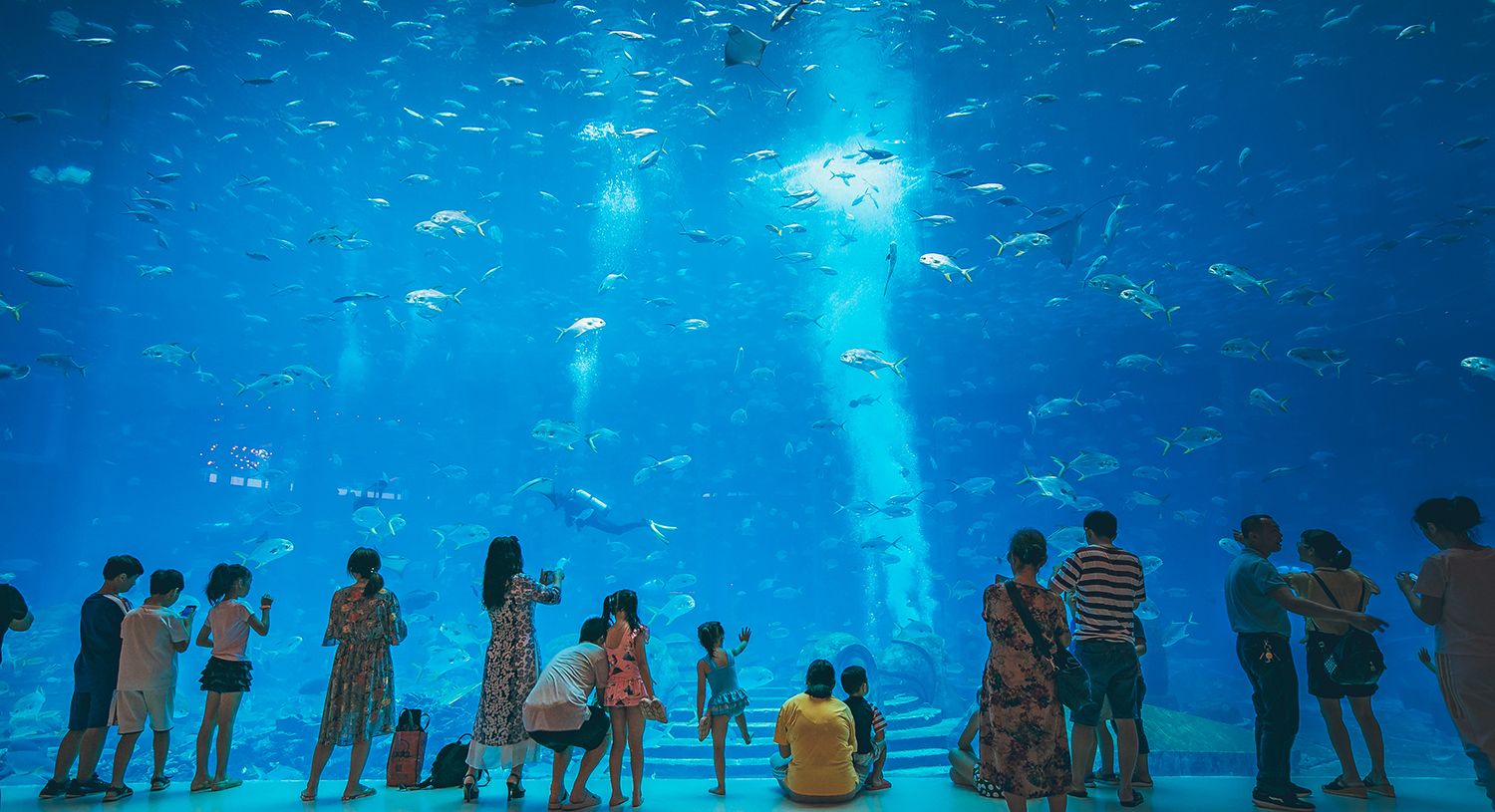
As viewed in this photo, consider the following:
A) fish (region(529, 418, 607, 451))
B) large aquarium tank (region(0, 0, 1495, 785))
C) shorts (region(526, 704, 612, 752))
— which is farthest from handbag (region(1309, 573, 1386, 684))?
fish (region(529, 418, 607, 451))

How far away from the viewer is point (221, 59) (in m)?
15.2

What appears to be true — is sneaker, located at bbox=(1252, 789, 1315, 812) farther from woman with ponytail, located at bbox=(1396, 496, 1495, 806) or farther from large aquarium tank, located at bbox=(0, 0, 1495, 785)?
large aquarium tank, located at bbox=(0, 0, 1495, 785)

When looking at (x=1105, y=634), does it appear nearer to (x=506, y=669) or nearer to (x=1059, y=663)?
(x=1059, y=663)

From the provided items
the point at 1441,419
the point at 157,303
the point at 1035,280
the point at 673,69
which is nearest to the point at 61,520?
the point at 157,303

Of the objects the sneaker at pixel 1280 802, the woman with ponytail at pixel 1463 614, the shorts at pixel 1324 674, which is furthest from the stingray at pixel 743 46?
the sneaker at pixel 1280 802

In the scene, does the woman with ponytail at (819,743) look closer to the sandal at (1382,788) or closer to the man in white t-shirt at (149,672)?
the sandal at (1382,788)

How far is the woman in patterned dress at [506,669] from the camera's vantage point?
4551mm

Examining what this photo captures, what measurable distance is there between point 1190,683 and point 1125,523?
25.9 m

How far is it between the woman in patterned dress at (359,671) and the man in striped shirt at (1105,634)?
440 cm

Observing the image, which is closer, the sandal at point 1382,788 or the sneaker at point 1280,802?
the sneaker at point 1280,802

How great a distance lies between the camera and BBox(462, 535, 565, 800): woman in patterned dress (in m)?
4.55

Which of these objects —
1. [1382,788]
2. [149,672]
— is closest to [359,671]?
[149,672]

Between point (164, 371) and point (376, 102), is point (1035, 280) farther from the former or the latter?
point (164, 371)

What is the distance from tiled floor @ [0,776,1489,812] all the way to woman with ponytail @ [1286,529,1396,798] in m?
0.20
